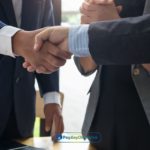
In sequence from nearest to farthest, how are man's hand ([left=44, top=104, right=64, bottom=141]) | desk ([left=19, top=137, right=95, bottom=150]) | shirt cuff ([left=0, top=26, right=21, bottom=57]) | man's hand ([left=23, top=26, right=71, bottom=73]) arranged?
man's hand ([left=23, top=26, right=71, bottom=73]), shirt cuff ([left=0, top=26, right=21, bottom=57]), desk ([left=19, top=137, right=95, bottom=150]), man's hand ([left=44, top=104, right=64, bottom=141])

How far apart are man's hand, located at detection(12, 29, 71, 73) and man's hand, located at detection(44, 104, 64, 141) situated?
0.86 ft

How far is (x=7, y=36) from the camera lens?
1085 mm

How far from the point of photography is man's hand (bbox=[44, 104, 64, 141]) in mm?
1295

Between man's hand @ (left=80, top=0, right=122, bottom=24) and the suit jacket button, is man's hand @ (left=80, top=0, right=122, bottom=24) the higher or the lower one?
the higher one

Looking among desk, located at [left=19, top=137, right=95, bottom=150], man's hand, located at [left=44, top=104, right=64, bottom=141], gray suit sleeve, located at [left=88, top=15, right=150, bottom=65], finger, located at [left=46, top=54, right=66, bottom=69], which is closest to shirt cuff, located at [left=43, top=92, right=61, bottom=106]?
man's hand, located at [left=44, top=104, right=64, bottom=141]

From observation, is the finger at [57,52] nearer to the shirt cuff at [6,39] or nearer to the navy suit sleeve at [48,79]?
the shirt cuff at [6,39]

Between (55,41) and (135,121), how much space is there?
41 cm

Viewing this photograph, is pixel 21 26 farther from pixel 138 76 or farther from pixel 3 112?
pixel 138 76

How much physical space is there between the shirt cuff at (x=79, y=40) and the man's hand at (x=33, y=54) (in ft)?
0.52

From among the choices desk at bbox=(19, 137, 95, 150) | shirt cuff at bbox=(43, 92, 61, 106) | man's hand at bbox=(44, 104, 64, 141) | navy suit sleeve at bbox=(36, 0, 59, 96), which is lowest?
desk at bbox=(19, 137, 95, 150)

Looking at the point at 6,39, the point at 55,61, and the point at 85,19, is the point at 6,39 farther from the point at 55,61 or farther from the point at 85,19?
the point at 85,19

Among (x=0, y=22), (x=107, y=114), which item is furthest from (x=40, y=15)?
(x=107, y=114)

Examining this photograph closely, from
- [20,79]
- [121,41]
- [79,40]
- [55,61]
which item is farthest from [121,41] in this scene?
[20,79]

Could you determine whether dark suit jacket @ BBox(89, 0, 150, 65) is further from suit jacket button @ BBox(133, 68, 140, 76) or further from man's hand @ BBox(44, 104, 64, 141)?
man's hand @ BBox(44, 104, 64, 141)
